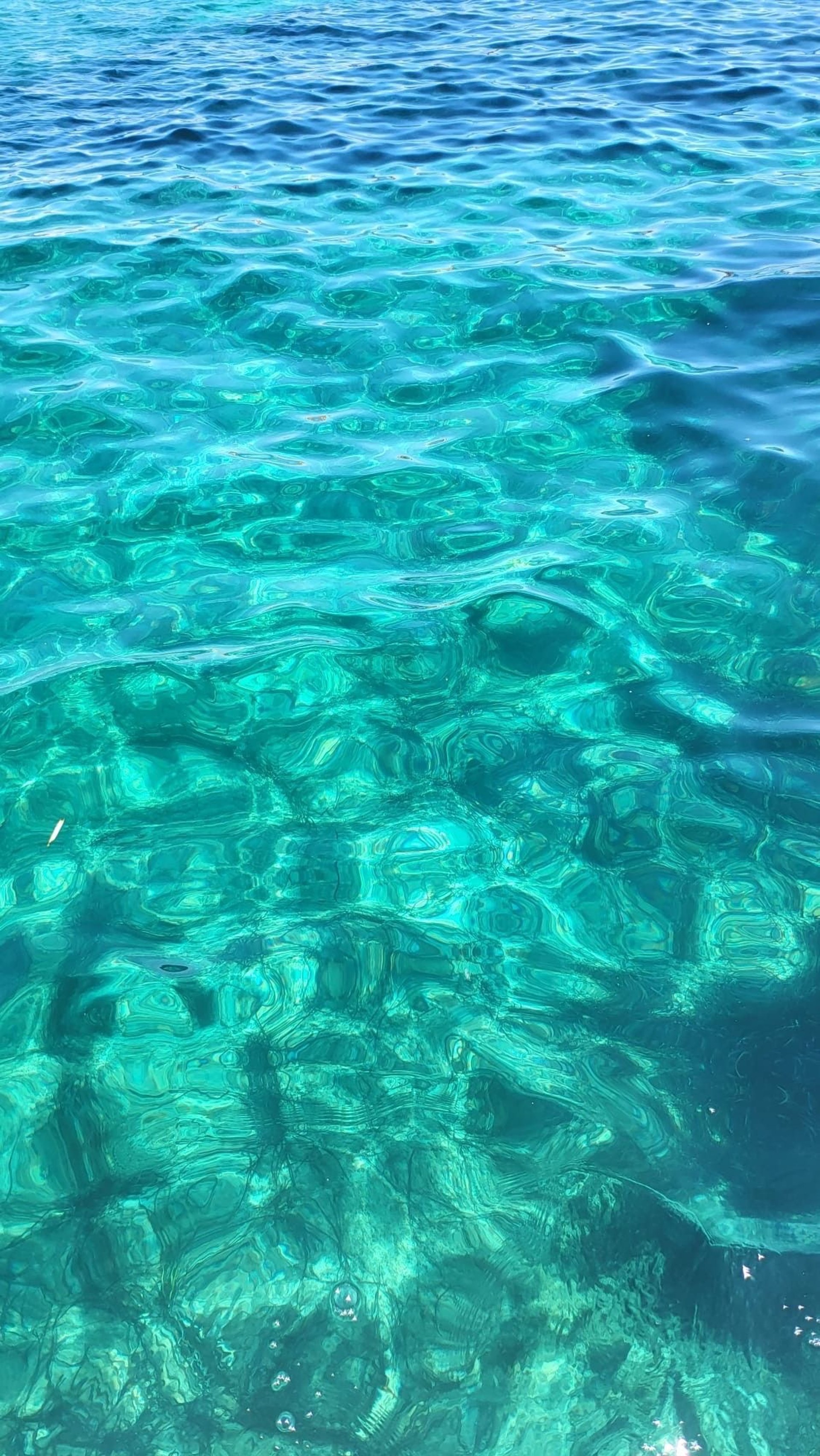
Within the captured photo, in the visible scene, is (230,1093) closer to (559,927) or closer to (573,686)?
(559,927)

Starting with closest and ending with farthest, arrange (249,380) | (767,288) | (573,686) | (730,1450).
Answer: (730,1450)
(573,686)
(249,380)
(767,288)

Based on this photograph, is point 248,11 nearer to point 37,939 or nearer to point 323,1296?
point 37,939

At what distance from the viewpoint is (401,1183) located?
3033mm

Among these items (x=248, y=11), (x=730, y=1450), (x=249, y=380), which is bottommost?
(x=730, y=1450)

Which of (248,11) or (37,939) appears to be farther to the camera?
(248,11)

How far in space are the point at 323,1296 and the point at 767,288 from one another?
751 centimetres

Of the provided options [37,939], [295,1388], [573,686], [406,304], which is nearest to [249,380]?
[406,304]

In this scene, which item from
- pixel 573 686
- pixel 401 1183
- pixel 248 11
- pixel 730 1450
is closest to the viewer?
pixel 730 1450

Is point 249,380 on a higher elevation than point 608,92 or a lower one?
lower

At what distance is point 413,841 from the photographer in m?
4.03

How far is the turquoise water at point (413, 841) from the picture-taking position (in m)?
2.73

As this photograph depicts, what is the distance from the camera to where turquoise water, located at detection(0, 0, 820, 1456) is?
2734 millimetres

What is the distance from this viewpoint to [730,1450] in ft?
8.23

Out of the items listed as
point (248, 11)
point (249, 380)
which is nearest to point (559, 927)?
point (249, 380)
